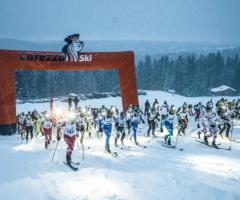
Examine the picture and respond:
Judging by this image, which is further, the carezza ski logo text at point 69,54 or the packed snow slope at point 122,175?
the carezza ski logo text at point 69,54

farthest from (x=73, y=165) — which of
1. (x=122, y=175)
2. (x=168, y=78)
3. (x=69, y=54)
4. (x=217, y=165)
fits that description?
(x=168, y=78)

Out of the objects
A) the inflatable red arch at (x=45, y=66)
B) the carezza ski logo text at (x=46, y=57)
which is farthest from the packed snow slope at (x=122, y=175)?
the carezza ski logo text at (x=46, y=57)

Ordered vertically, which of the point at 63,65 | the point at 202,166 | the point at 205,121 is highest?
the point at 63,65

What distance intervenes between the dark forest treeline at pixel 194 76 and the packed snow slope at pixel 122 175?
257 feet

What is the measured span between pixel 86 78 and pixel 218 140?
3337 inches

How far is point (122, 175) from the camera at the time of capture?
12.1 metres

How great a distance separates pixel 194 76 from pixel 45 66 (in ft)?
258

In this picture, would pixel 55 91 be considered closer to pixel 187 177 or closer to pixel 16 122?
pixel 16 122

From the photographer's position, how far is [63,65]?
25.4 metres

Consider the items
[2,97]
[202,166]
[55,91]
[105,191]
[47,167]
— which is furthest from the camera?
[55,91]

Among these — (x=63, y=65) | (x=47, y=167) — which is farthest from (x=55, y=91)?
(x=47, y=167)

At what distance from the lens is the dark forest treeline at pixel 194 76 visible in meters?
97.2

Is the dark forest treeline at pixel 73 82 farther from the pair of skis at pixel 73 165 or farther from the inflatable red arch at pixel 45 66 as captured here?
the pair of skis at pixel 73 165

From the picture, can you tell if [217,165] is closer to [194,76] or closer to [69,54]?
[69,54]
